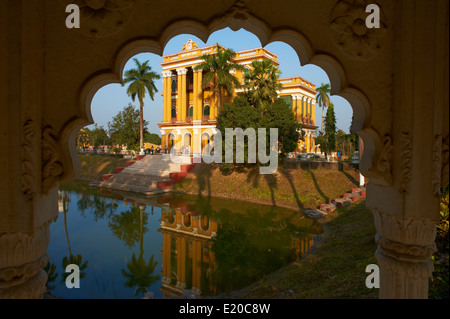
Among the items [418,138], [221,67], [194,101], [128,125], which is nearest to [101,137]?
[128,125]

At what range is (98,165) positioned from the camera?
28.5 m

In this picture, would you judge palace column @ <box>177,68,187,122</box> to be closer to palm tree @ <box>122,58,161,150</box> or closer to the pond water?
palm tree @ <box>122,58,161,150</box>

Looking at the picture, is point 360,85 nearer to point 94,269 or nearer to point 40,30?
Answer: point 40,30

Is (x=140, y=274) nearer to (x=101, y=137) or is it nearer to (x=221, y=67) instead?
(x=221, y=67)

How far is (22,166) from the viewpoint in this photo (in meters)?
1.76

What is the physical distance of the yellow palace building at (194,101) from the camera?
2777 cm

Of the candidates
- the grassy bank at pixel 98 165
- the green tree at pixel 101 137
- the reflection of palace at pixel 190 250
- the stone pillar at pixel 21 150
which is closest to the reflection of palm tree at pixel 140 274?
the reflection of palace at pixel 190 250

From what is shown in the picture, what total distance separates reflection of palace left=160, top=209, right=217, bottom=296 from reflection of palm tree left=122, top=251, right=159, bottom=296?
353 millimetres

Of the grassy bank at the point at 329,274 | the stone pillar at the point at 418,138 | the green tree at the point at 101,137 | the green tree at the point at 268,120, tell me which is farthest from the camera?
the green tree at the point at 101,137

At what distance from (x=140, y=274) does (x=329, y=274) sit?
16.1 feet

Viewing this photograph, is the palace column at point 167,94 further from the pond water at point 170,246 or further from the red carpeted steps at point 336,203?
the red carpeted steps at point 336,203

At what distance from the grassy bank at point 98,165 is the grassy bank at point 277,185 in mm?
10251

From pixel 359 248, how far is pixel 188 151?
71.5ft
